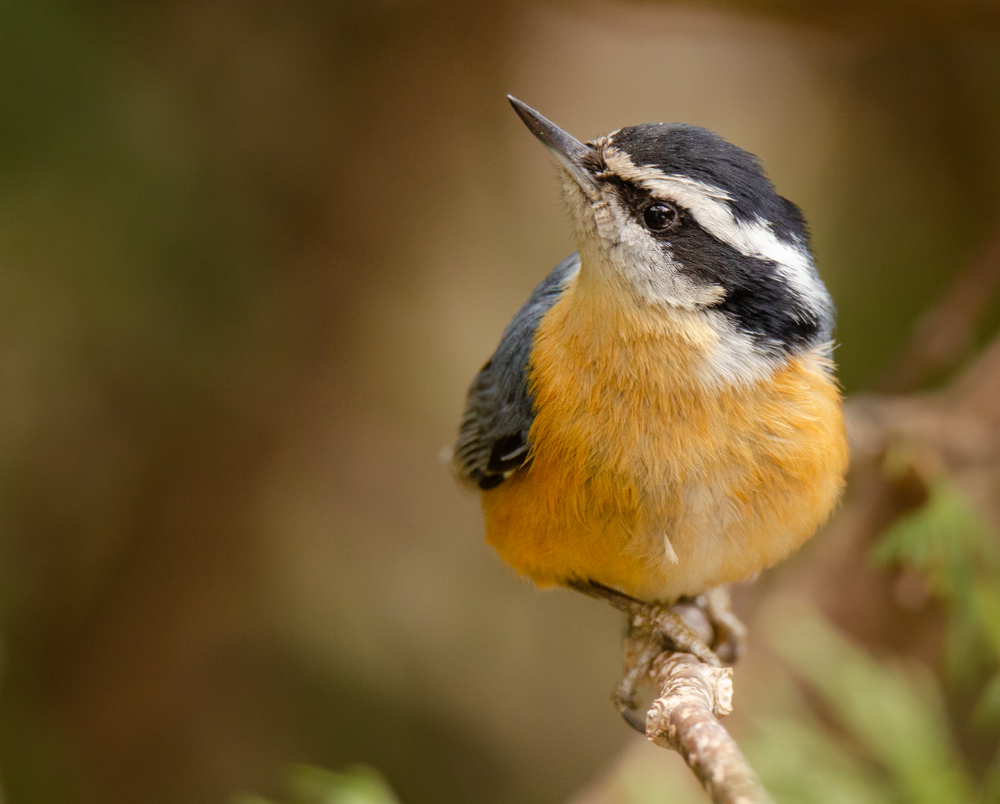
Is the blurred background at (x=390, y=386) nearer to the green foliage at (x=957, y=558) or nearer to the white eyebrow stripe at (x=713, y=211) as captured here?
the green foliage at (x=957, y=558)

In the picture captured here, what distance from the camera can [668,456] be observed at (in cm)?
216

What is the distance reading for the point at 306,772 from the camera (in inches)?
131

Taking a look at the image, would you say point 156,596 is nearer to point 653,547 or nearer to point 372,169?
point 372,169

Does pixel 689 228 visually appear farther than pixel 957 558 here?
No

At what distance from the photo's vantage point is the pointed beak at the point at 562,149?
2.14 m

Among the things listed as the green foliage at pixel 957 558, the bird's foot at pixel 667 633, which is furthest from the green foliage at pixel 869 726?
the bird's foot at pixel 667 633

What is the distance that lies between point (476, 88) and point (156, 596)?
2952mm

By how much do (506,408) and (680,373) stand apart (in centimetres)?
57

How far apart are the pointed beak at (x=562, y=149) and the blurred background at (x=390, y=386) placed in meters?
1.41

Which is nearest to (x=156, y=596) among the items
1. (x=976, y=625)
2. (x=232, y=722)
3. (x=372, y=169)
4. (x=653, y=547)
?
(x=232, y=722)

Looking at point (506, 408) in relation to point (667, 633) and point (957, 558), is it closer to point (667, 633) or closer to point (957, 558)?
point (667, 633)

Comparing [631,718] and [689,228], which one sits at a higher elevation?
[689,228]

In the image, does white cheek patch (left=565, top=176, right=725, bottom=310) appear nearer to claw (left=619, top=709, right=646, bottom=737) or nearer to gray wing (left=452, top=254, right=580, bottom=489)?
gray wing (left=452, top=254, right=580, bottom=489)

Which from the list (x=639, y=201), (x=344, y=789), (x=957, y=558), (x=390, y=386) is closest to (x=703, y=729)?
(x=639, y=201)
